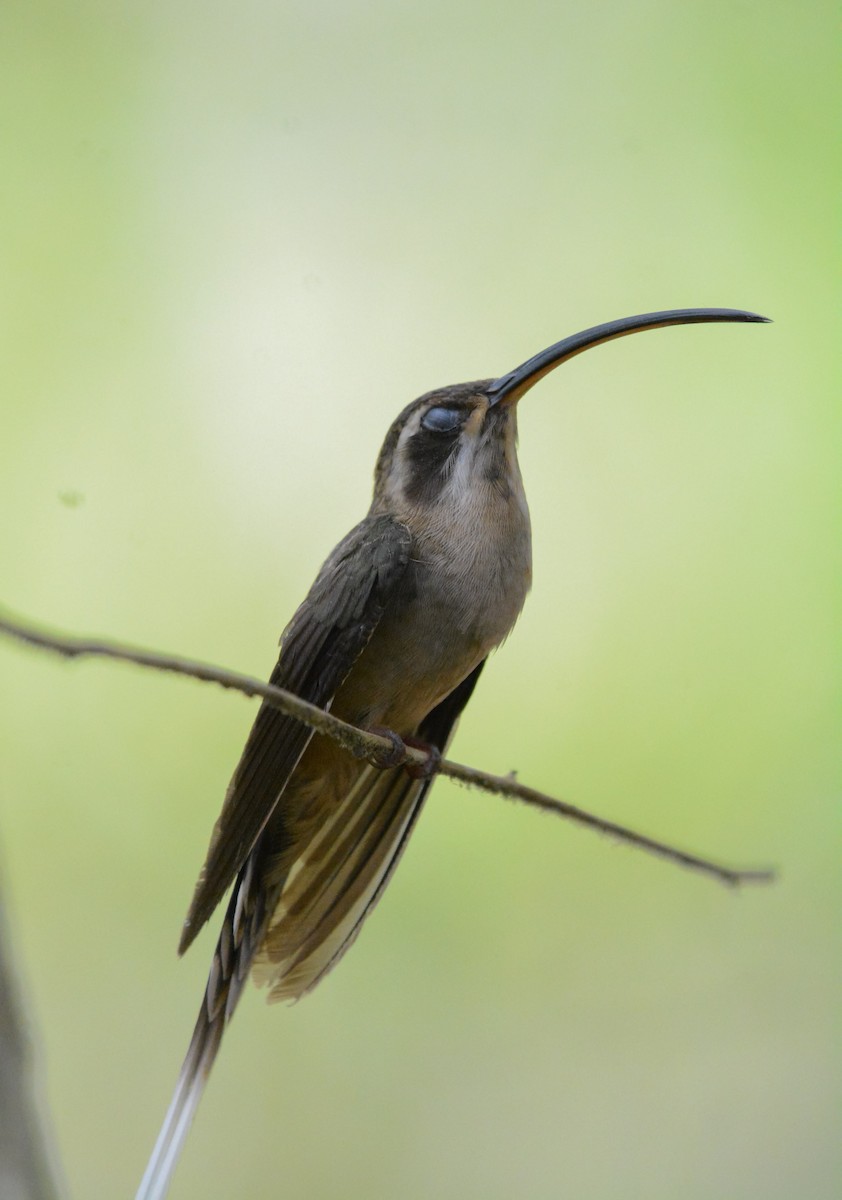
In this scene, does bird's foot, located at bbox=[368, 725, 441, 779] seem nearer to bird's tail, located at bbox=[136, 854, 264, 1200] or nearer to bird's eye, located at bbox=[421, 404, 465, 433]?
bird's tail, located at bbox=[136, 854, 264, 1200]

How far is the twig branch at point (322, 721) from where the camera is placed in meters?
0.62

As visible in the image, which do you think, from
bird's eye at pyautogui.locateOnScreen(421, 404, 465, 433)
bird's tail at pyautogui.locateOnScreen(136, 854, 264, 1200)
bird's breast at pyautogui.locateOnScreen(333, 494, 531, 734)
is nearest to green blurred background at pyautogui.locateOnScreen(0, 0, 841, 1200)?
bird's eye at pyautogui.locateOnScreen(421, 404, 465, 433)

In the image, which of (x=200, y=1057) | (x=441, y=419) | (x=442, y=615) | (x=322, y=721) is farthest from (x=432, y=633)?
(x=200, y=1057)

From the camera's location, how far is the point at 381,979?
6.42 ft

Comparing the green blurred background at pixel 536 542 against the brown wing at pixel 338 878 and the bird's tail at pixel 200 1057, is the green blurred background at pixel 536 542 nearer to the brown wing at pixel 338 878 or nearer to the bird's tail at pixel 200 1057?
the brown wing at pixel 338 878

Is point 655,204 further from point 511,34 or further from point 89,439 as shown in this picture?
point 89,439

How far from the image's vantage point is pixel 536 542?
1728 mm

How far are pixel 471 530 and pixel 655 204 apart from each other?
932 mm

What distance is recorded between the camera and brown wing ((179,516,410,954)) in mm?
1197

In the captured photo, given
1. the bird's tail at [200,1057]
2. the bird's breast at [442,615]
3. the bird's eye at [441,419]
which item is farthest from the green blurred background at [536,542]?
the bird's tail at [200,1057]

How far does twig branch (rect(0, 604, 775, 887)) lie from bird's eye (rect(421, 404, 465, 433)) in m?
0.42

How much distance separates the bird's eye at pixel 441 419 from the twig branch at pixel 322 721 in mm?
423

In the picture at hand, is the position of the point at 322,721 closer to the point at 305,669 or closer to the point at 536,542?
the point at 305,669

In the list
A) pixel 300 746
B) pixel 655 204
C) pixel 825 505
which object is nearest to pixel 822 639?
pixel 825 505
